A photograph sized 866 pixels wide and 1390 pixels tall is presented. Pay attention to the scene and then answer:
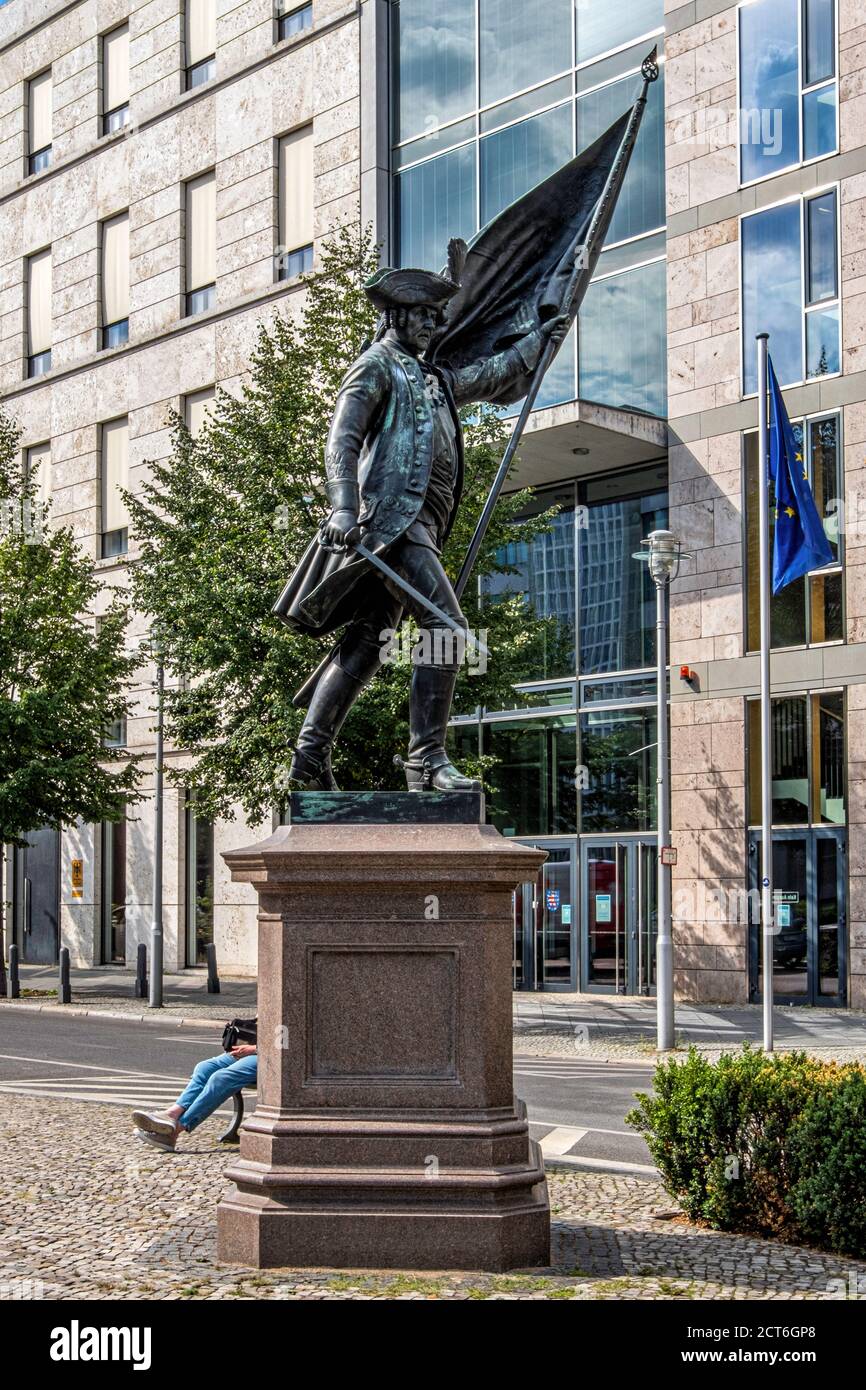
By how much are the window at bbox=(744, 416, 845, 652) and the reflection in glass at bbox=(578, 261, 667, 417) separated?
3.16 m

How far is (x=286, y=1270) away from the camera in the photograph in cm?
647

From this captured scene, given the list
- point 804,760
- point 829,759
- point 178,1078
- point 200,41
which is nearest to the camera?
point 178,1078

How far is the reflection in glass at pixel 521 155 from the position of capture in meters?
27.0

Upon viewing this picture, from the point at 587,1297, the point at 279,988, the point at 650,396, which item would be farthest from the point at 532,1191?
the point at 650,396

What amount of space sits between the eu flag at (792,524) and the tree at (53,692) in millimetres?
11033

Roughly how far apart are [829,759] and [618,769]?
4.44 metres

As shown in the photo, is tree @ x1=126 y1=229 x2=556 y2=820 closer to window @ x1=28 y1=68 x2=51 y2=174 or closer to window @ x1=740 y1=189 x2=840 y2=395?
window @ x1=740 y1=189 x2=840 y2=395

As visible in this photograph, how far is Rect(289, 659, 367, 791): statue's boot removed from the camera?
7539 mm

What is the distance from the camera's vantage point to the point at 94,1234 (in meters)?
7.31

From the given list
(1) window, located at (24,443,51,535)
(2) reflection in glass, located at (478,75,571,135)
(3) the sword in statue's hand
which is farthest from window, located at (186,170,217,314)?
(3) the sword in statue's hand

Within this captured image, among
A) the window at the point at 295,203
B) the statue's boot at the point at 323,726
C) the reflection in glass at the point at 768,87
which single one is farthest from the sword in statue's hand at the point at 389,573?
the window at the point at 295,203

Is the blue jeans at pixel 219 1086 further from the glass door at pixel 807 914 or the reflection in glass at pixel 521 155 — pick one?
the reflection in glass at pixel 521 155

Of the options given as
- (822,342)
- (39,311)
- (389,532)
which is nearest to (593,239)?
(389,532)

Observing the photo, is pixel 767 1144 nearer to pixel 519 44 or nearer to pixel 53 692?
pixel 53 692
